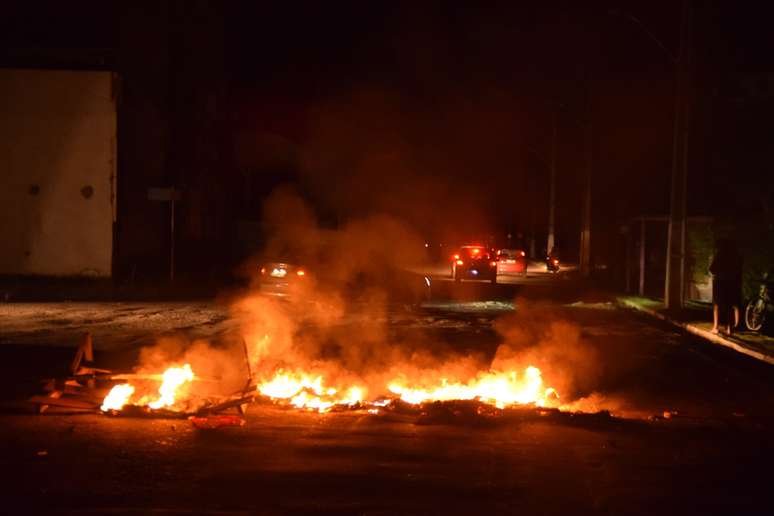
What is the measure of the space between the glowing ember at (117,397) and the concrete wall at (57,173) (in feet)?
63.8

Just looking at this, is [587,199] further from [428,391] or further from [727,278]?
[428,391]

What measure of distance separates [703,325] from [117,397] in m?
13.3

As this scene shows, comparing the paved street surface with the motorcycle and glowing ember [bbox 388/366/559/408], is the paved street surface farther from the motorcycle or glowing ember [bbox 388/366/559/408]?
the motorcycle

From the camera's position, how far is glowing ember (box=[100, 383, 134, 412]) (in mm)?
8718

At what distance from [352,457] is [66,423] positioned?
9.74ft

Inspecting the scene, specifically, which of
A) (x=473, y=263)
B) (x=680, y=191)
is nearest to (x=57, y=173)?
(x=473, y=263)

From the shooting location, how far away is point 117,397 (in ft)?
29.2

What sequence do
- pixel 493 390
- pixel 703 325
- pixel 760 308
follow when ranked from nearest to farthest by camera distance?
pixel 493 390 < pixel 760 308 < pixel 703 325

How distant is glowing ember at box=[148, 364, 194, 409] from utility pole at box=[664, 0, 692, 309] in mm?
14956

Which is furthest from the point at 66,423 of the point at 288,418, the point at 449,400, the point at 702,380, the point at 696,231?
the point at 696,231

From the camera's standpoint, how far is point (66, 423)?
27.2 ft

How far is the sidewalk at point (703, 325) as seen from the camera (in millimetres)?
14820

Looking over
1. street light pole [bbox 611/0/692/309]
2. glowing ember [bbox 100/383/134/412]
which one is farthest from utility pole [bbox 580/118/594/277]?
glowing ember [bbox 100/383/134/412]

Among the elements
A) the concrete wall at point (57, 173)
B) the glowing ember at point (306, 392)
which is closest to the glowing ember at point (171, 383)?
the glowing ember at point (306, 392)
